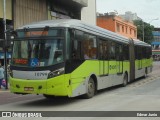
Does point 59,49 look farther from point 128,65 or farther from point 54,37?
point 128,65

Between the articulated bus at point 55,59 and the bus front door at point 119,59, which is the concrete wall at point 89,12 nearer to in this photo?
the bus front door at point 119,59

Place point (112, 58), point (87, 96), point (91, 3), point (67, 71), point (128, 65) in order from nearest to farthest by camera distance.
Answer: point (67, 71), point (87, 96), point (112, 58), point (128, 65), point (91, 3)

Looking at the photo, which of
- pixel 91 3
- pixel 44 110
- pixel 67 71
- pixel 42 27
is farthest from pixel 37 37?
pixel 91 3

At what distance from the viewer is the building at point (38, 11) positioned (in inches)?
1286

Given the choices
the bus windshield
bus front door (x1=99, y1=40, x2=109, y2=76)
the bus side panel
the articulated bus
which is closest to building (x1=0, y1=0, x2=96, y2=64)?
bus front door (x1=99, y1=40, x2=109, y2=76)

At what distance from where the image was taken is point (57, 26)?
14.9m

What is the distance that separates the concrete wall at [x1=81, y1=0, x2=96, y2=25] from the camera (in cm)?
4875

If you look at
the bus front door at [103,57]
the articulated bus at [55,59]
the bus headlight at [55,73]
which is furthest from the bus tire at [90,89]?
the bus headlight at [55,73]

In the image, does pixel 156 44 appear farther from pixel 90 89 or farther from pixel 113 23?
pixel 90 89

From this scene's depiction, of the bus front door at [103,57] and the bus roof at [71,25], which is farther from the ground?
the bus roof at [71,25]

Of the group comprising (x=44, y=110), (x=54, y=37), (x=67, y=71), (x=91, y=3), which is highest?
(x=91, y=3)

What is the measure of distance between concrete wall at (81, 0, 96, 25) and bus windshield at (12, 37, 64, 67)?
33.3m

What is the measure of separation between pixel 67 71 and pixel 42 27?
6.24 feet

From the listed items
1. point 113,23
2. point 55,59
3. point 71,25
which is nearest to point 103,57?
point 71,25
